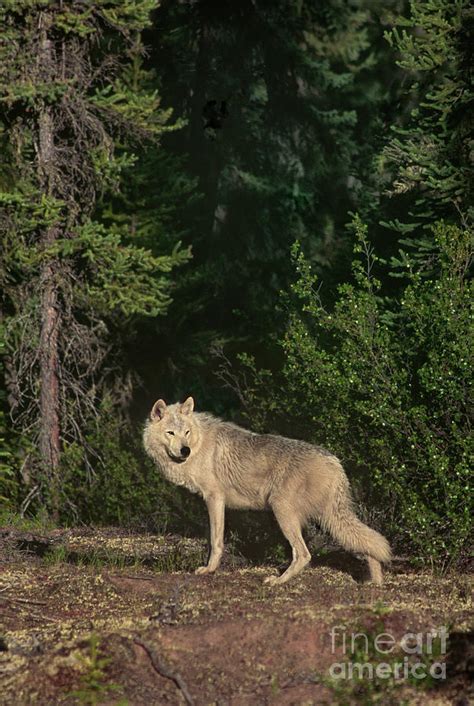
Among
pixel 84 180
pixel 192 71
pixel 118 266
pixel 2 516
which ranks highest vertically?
pixel 192 71

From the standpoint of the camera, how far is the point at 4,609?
9.82 metres

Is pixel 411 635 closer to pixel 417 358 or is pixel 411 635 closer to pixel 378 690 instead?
pixel 378 690

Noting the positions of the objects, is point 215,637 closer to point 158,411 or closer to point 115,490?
point 158,411

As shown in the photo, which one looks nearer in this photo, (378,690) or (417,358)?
(378,690)

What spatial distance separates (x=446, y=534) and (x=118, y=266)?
6.80 meters

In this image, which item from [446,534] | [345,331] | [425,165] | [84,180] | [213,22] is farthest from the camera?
[213,22]

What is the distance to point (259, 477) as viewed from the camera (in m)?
11.5

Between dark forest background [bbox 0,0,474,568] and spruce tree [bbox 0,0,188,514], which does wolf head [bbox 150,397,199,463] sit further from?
spruce tree [bbox 0,0,188,514]

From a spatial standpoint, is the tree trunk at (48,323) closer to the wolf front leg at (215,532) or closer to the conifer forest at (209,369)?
the conifer forest at (209,369)

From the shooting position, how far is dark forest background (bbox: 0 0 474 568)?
11961 mm

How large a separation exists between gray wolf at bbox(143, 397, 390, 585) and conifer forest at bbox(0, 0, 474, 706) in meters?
0.45

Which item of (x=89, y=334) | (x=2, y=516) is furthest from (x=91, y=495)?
(x=89, y=334)

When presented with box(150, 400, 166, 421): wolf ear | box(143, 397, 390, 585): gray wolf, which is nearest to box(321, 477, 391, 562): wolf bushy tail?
box(143, 397, 390, 585): gray wolf

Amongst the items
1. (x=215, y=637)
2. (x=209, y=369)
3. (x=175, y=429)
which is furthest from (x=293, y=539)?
(x=209, y=369)
